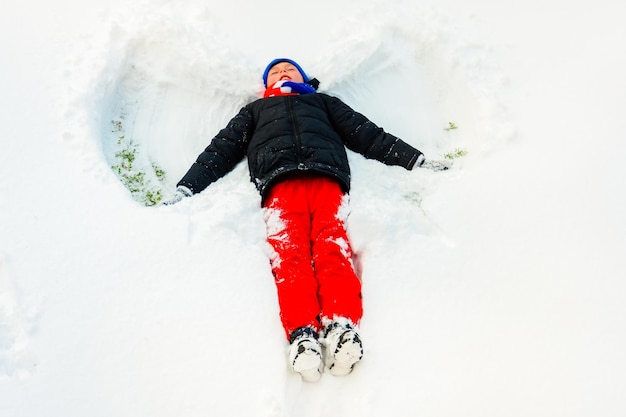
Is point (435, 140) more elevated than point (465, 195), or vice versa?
point (435, 140)

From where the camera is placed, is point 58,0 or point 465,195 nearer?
point 465,195

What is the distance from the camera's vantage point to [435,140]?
3.77 metres

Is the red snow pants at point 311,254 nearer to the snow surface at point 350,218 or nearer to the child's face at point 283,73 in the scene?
the snow surface at point 350,218

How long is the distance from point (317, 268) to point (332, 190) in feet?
1.86

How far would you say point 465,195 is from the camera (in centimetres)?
308

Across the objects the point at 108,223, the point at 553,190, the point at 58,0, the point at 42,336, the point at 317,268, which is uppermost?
the point at 58,0

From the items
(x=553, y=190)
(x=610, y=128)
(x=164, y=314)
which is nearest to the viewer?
(x=164, y=314)

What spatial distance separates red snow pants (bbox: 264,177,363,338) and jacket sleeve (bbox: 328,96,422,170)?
0.46 m

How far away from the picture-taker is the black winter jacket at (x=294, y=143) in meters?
3.11

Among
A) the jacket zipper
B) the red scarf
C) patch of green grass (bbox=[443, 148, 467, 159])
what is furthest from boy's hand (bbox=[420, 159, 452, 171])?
the red scarf

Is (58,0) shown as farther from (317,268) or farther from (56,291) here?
(317,268)

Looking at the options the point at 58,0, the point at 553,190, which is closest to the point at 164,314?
the point at 553,190

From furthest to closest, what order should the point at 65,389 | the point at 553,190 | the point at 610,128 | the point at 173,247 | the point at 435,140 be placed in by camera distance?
the point at 435,140, the point at 610,128, the point at 553,190, the point at 173,247, the point at 65,389

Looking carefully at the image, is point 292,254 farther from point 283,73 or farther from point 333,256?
point 283,73
